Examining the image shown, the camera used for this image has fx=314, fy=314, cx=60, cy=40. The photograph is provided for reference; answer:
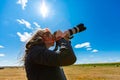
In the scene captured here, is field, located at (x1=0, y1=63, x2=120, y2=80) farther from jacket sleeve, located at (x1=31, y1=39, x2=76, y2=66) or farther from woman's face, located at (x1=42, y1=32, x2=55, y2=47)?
jacket sleeve, located at (x1=31, y1=39, x2=76, y2=66)

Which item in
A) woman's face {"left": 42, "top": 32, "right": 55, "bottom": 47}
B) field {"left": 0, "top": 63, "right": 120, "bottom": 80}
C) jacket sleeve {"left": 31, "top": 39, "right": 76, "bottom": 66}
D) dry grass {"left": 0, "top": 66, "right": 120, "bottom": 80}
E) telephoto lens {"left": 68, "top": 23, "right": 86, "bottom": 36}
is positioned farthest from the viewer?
field {"left": 0, "top": 63, "right": 120, "bottom": 80}

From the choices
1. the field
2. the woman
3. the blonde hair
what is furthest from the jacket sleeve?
the field

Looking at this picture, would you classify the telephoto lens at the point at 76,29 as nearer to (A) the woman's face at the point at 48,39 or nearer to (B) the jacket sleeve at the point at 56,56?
(B) the jacket sleeve at the point at 56,56

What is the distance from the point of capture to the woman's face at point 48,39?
4.02m

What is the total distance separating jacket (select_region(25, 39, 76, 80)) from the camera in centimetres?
371

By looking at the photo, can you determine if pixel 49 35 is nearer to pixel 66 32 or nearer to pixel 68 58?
pixel 66 32

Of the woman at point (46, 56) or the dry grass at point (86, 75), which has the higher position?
the dry grass at point (86, 75)

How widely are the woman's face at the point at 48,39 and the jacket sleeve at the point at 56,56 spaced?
19 cm

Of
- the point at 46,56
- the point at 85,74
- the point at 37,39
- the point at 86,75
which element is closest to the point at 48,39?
the point at 37,39

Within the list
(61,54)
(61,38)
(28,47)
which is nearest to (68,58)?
(61,54)

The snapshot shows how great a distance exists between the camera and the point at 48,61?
375 cm

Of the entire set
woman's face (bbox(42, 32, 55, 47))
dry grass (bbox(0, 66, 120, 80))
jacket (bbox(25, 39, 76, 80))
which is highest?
dry grass (bbox(0, 66, 120, 80))

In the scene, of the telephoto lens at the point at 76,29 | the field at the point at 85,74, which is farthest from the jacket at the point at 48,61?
the field at the point at 85,74

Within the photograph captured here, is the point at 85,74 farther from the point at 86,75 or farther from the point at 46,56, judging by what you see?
the point at 46,56
